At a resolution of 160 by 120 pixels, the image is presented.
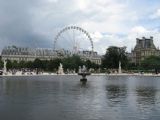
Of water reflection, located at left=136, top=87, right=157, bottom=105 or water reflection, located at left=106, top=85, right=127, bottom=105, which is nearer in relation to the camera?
water reflection, located at left=136, top=87, right=157, bottom=105

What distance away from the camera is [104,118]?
29.9 metres

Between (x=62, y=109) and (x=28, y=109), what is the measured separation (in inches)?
112

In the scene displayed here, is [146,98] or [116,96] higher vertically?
[116,96]

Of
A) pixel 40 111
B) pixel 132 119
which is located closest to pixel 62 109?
pixel 40 111

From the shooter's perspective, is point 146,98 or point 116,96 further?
point 116,96

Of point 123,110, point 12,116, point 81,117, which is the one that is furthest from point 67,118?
point 123,110

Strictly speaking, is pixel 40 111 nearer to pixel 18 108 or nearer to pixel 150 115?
pixel 18 108

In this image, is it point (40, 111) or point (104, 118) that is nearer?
point (104, 118)

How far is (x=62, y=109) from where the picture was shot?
35.2 meters

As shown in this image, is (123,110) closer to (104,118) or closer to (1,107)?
(104,118)

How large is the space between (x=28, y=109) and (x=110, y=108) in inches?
275

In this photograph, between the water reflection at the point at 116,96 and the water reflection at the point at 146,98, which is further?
the water reflection at the point at 116,96

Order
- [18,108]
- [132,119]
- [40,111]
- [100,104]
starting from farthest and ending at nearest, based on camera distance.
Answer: [100,104] < [18,108] < [40,111] < [132,119]

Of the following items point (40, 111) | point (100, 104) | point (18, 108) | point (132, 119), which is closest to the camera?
point (132, 119)
